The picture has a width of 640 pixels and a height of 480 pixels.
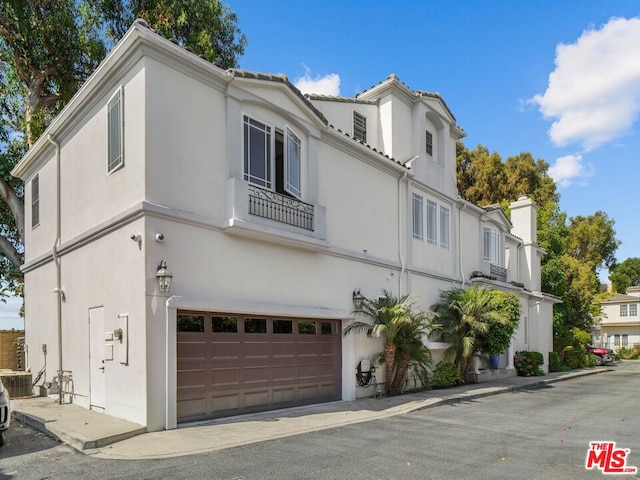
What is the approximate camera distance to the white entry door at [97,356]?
10523 millimetres

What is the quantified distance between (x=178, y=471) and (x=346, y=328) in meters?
7.34

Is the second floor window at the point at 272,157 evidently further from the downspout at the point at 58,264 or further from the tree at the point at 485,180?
the tree at the point at 485,180

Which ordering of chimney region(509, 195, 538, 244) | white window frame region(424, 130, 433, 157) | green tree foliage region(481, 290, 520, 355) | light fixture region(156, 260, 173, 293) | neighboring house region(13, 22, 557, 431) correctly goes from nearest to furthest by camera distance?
light fixture region(156, 260, 173, 293)
neighboring house region(13, 22, 557, 431)
green tree foliage region(481, 290, 520, 355)
white window frame region(424, 130, 433, 157)
chimney region(509, 195, 538, 244)

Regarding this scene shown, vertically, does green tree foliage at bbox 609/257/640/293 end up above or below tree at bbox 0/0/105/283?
below

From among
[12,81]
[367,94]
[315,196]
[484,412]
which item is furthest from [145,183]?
[12,81]

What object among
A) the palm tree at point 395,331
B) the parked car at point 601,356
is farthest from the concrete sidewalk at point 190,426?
the parked car at point 601,356

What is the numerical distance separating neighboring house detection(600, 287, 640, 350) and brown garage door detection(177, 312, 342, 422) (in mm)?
44870

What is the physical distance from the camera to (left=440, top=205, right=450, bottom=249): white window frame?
61.6ft

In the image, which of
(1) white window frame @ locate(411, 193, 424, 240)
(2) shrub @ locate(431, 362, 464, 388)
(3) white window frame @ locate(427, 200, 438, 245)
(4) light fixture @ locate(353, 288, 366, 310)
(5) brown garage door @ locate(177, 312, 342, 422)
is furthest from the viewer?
(3) white window frame @ locate(427, 200, 438, 245)

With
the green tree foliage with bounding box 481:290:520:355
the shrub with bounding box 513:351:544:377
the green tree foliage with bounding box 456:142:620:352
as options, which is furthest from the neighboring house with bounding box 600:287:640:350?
the green tree foliage with bounding box 481:290:520:355

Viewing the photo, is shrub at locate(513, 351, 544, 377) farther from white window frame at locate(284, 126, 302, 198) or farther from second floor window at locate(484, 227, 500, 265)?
white window frame at locate(284, 126, 302, 198)

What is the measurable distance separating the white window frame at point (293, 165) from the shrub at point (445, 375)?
25.8 feet

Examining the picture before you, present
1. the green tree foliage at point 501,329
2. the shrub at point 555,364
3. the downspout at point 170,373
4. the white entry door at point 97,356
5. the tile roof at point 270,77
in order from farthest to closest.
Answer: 1. the shrub at point 555,364
2. the green tree foliage at point 501,329
3. the tile roof at point 270,77
4. the white entry door at point 97,356
5. the downspout at point 170,373

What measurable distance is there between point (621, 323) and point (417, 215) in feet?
A: 142
